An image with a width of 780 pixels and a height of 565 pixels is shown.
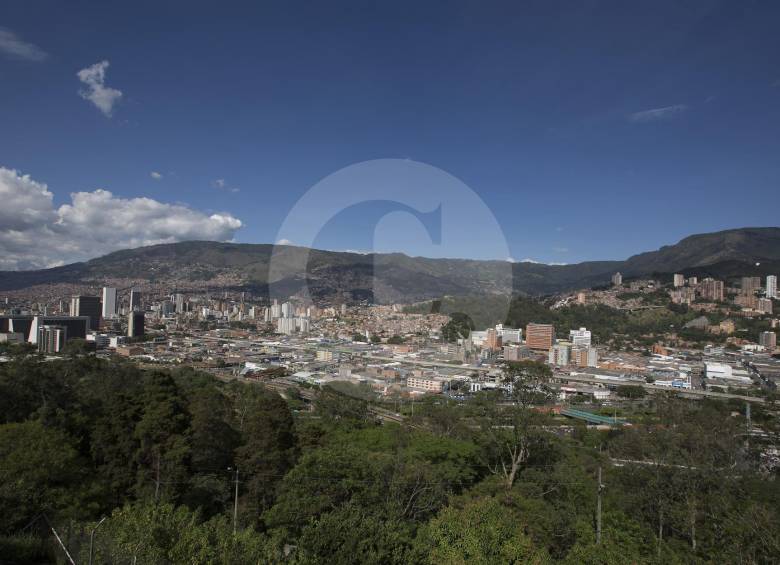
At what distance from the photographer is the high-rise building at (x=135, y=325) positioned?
2277cm

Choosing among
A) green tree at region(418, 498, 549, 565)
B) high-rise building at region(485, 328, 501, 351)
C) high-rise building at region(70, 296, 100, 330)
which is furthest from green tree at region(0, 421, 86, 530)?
high-rise building at region(70, 296, 100, 330)

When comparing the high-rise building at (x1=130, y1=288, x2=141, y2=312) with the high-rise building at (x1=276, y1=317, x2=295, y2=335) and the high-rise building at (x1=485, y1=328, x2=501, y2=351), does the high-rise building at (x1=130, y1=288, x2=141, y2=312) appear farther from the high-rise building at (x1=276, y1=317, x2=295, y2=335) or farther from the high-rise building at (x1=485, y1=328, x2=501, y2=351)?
the high-rise building at (x1=485, y1=328, x2=501, y2=351)

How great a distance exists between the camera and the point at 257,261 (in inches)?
1673

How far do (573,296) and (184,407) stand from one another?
3007cm

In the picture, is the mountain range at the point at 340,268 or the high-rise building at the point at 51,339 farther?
the mountain range at the point at 340,268

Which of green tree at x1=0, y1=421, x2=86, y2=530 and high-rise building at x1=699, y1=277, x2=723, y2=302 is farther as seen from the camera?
high-rise building at x1=699, y1=277, x2=723, y2=302

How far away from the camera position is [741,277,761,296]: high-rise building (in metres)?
27.0

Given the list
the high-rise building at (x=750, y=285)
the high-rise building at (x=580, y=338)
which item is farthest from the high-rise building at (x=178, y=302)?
the high-rise building at (x=750, y=285)

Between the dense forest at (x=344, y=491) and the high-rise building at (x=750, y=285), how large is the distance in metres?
27.0

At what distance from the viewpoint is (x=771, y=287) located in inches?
1036

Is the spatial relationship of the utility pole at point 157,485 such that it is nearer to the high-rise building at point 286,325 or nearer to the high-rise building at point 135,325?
the high-rise building at point 286,325

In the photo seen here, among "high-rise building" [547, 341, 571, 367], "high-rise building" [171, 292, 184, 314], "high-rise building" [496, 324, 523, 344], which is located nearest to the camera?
"high-rise building" [496, 324, 523, 344]

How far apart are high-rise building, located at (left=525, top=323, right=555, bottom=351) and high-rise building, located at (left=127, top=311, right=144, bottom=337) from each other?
19.0 metres

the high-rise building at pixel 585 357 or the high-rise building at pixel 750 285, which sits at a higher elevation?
the high-rise building at pixel 750 285
